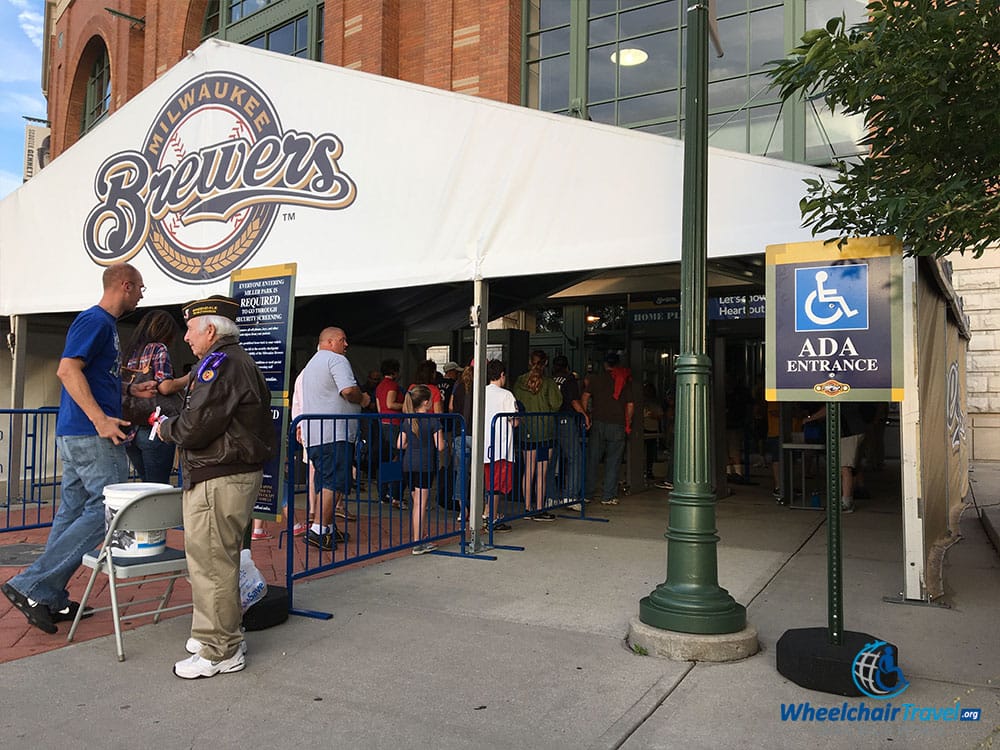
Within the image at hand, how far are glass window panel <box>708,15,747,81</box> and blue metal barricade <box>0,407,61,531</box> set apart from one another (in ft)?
35.3

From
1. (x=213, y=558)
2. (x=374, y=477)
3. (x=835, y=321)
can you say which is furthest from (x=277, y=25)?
(x=213, y=558)

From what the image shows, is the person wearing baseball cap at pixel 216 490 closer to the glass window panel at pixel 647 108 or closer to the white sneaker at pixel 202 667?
the white sneaker at pixel 202 667

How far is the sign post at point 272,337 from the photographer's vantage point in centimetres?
566

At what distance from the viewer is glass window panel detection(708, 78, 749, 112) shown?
12.3m

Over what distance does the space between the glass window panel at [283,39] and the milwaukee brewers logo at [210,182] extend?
1075cm

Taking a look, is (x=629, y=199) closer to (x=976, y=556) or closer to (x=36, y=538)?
(x=976, y=556)

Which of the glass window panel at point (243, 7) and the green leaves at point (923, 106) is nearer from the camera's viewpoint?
the green leaves at point (923, 106)

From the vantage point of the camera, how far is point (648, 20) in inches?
527

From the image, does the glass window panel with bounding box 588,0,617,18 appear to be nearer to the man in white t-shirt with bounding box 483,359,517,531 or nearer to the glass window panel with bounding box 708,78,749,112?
the glass window panel with bounding box 708,78,749,112

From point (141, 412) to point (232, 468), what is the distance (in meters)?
2.91

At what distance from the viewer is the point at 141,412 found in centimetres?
623

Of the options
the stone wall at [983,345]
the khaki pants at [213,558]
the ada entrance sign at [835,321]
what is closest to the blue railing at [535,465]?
the ada entrance sign at [835,321]

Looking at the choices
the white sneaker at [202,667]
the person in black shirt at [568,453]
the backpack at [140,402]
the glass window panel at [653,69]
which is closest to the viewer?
the white sneaker at [202,667]

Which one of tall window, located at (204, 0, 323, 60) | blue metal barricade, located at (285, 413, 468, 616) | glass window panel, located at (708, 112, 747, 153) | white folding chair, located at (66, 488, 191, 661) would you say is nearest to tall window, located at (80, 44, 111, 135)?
→ tall window, located at (204, 0, 323, 60)
